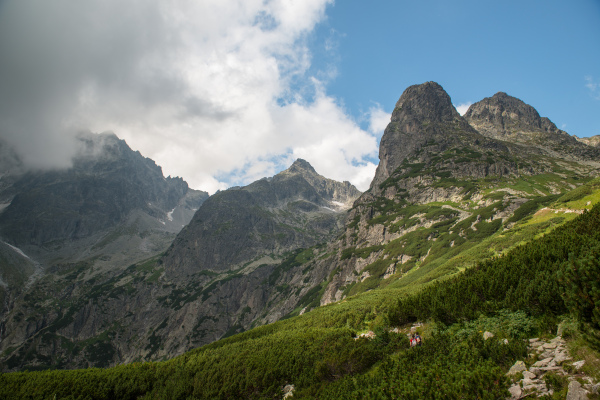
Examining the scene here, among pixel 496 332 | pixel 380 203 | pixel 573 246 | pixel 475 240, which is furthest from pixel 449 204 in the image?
pixel 496 332

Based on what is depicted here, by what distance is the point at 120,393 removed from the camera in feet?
108

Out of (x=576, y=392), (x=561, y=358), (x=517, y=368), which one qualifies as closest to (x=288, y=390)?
(x=517, y=368)

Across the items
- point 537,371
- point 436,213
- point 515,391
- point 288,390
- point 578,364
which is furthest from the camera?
point 436,213

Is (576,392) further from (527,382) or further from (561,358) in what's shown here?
(561,358)

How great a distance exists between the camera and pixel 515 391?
12.5 meters

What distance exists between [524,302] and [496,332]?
3.55 metres

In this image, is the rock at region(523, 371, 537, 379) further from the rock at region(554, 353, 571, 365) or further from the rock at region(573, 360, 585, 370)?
the rock at region(573, 360, 585, 370)

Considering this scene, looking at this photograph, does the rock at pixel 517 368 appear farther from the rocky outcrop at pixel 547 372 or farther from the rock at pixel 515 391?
the rock at pixel 515 391

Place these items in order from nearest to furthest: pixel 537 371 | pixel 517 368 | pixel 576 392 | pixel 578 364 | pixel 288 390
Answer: pixel 576 392
pixel 578 364
pixel 537 371
pixel 517 368
pixel 288 390

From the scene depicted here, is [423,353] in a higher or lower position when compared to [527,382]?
lower

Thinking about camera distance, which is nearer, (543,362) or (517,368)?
(543,362)

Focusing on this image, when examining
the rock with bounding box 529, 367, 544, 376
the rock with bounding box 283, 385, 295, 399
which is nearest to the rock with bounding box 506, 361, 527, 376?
the rock with bounding box 529, 367, 544, 376

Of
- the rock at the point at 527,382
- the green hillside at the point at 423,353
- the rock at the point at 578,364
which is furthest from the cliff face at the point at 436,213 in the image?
the rock at the point at 578,364

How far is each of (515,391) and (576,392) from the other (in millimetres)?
2437
